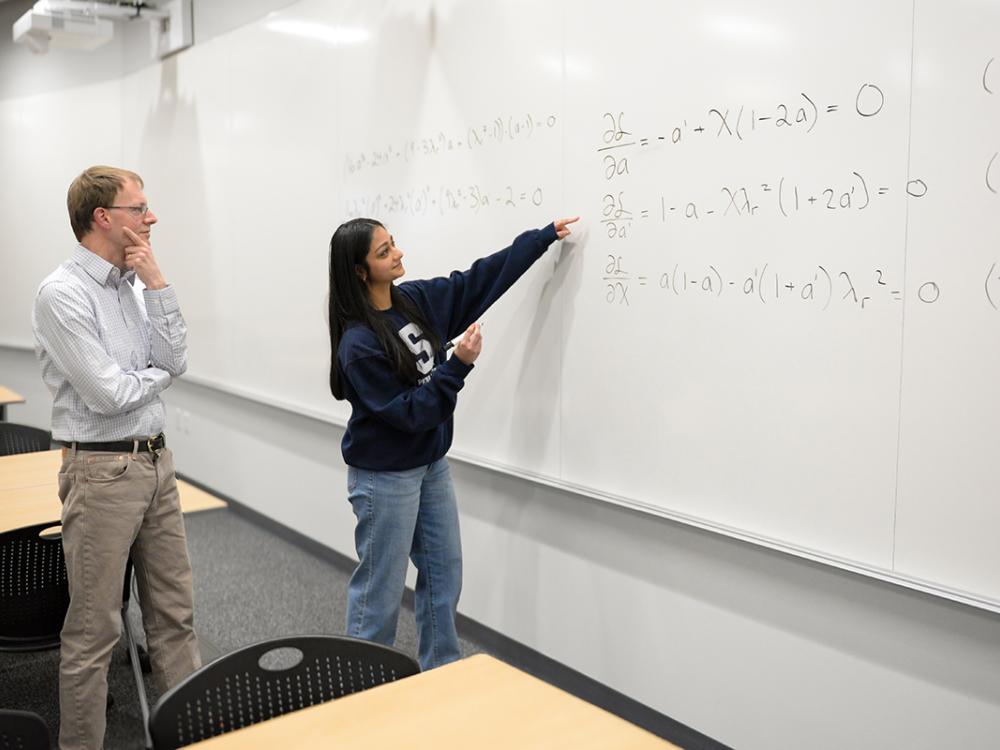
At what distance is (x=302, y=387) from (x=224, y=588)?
97 cm

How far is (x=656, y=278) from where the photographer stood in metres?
2.40

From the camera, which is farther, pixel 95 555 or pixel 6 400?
pixel 6 400

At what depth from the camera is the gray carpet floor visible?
9.18 feet

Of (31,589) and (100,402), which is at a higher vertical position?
(100,402)

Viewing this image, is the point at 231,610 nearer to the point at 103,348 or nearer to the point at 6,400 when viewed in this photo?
the point at 103,348

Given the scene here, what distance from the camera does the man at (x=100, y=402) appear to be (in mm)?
2180

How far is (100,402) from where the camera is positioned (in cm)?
218

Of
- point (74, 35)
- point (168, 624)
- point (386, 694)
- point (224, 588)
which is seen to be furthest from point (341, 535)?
point (74, 35)

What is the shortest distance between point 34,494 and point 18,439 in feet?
2.90

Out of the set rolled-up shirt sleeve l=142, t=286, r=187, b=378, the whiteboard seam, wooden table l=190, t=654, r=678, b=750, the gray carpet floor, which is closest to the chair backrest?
the gray carpet floor

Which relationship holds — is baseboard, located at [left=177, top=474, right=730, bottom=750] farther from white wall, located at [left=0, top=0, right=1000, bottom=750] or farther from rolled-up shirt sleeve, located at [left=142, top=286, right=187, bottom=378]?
rolled-up shirt sleeve, located at [left=142, top=286, right=187, bottom=378]

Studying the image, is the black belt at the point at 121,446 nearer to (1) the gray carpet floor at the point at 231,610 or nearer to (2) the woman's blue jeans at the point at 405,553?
(2) the woman's blue jeans at the point at 405,553

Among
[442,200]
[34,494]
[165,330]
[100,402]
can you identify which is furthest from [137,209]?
[442,200]

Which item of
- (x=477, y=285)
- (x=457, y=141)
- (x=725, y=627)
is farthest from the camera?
(x=457, y=141)
